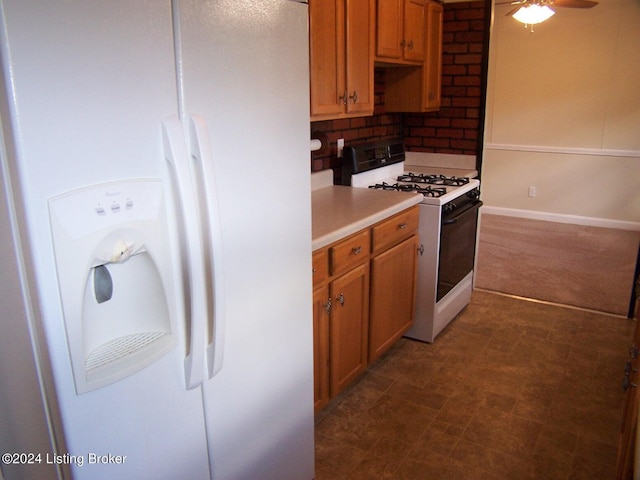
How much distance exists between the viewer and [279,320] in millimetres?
1676

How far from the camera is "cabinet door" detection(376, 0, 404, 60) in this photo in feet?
9.63

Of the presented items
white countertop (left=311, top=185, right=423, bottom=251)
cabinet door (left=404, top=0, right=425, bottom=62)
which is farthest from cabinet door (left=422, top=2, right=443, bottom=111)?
white countertop (left=311, top=185, right=423, bottom=251)

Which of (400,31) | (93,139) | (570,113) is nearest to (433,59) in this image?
(400,31)

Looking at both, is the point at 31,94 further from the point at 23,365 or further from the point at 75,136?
the point at 23,365

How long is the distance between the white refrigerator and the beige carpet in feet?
10.2

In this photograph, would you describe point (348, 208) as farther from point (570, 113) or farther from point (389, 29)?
point (570, 113)

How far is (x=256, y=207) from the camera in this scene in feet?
4.91

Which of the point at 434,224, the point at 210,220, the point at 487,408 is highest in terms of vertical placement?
the point at 210,220

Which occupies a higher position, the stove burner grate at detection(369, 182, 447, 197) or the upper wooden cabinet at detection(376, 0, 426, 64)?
the upper wooden cabinet at detection(376, 0, 426, 64)

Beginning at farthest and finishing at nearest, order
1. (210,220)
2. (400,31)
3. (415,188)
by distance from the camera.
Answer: (415,188) < (400,31) < (210,220)

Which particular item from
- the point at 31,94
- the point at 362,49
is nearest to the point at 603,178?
the point at 362,49

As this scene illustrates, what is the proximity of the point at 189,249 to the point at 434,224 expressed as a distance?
213cm

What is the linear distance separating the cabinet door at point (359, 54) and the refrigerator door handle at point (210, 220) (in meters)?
1.64

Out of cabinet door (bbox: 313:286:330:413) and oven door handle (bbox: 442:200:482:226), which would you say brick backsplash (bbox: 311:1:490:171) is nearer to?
oven door handle (bbox: 442:200:482:226)
